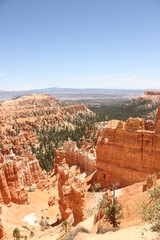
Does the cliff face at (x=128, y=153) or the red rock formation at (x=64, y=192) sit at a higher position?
the cliff face at (x=128, y=153)

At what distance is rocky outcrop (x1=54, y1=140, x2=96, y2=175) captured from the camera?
140 feet

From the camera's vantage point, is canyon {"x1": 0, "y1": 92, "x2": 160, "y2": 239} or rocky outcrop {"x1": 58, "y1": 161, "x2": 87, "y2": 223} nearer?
rocky outcrop {"x1": 58, "y1": 161, "x2": 87, "y2": 223}

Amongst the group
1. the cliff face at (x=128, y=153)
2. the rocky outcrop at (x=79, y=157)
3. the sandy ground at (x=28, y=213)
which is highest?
the cliff face at (x=128, y=153)

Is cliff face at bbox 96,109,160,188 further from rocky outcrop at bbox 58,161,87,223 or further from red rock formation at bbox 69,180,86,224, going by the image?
red rock formation at bbox 69,180,86,224

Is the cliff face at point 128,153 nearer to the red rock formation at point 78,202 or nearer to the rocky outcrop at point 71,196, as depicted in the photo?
the rocky outcrop at point 71,196

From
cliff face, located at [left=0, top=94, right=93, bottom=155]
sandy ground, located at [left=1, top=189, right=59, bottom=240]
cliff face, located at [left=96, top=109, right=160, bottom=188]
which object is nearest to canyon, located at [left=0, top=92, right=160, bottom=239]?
cliff face, located at [left=96, top=109, right=160, bottom=188]

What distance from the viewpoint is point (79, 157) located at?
4766cm

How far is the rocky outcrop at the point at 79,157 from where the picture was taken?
42.8 metres

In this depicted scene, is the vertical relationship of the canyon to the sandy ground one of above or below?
above

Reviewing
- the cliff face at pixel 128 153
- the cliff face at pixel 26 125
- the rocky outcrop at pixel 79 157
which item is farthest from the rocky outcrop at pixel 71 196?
the cliff face at pixel 26 125

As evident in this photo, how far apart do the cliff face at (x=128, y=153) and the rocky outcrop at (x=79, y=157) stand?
6260 millimetres

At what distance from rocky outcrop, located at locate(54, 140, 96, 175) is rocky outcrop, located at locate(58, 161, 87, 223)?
1119 cm

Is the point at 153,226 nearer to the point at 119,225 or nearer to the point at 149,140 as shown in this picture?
the point at 119,225

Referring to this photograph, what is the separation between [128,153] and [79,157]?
55.0 feet
